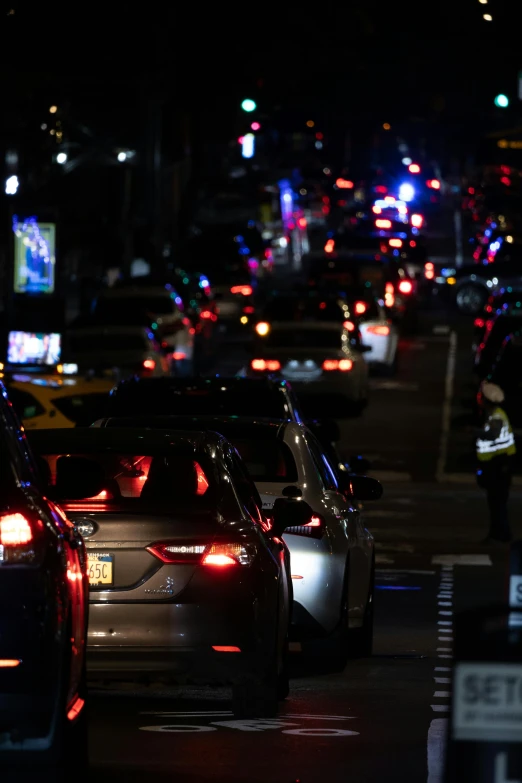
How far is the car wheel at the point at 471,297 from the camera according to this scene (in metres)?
47.6

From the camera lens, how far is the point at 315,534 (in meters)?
10.8

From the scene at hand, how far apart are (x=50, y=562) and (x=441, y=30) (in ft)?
177

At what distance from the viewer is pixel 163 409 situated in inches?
560

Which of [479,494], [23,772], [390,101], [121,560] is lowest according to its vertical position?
[479,494]

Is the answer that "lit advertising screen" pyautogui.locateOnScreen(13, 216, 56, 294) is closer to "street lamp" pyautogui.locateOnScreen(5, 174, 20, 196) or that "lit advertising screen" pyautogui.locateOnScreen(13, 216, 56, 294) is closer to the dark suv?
"street lamp" pyautogui.locateOnScreen(5, 174, 20, 196)

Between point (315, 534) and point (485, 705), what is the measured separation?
673cm

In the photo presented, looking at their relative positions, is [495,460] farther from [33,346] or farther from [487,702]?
[487,702]

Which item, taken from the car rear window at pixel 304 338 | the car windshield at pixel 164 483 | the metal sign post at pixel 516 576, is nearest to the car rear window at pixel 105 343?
the car rear window at pixel 304 338

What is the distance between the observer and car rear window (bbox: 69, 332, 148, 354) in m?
28.2

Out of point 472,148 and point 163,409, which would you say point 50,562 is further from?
point 472,148

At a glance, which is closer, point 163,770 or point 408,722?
point 163,770

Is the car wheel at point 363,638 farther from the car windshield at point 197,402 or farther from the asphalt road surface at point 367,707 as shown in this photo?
the car windshield at point 197,402

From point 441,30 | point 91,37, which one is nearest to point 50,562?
point 91,37

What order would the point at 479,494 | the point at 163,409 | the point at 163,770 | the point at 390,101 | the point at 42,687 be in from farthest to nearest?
the point at 390,101 < the point at 479,494 < the point at 163,409 < the point at 163,770 < the point at 42,687
